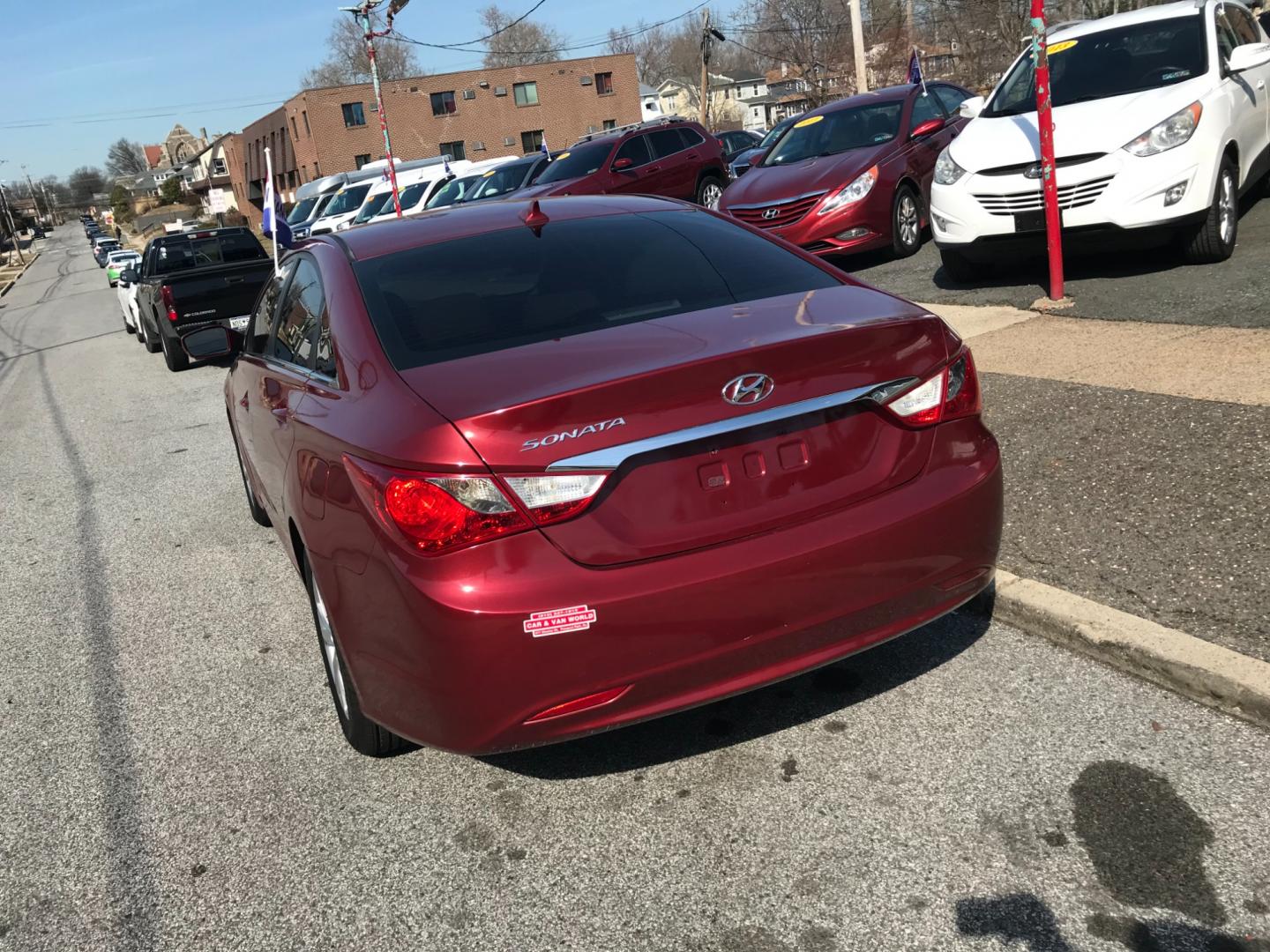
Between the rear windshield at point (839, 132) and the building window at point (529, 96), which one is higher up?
the building window at point (529, 96)

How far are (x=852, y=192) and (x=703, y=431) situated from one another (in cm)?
909

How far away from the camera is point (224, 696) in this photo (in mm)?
4270

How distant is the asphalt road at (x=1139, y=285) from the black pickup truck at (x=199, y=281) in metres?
7.92

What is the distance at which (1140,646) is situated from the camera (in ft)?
11.5

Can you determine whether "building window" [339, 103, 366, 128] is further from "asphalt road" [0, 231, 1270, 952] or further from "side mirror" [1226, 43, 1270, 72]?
"asphalt road" [0, 231, 1270, 952]

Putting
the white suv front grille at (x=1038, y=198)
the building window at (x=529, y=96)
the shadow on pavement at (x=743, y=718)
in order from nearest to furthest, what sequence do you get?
the shadow on pavement at (x=743, y=718) → the white suv front grille at (x=1038, y=198) → the building window at (x=529, y=96)

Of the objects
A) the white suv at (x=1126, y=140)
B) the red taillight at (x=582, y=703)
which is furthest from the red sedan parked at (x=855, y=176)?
the red taillight at (x=582, y=703)

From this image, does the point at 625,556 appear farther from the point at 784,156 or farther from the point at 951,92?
the point at 951,92

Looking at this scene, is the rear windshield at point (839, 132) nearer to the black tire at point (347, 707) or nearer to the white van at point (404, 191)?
the black tire at point (347, 707)

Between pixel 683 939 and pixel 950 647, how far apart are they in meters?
1.72

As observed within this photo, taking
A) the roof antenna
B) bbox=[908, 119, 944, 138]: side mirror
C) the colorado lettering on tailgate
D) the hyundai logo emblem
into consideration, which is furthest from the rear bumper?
bbox=[908, 119, 944, 138]: side mirror

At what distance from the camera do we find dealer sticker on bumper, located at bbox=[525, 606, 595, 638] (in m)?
2.73

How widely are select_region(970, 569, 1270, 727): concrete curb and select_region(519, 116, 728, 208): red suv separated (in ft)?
42.8

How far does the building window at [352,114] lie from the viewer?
6525cm
